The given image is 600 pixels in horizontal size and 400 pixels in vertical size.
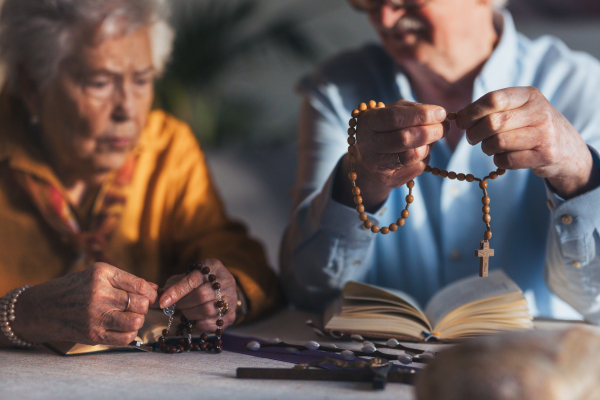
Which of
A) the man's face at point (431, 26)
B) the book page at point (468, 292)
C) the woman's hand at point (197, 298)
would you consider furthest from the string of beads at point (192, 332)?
the man's face at point (431, 26)

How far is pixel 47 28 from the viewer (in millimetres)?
1466

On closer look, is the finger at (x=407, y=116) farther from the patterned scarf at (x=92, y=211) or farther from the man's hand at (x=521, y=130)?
the patterned scarf at (x=92, y=211)

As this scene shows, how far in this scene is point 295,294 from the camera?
1467mm

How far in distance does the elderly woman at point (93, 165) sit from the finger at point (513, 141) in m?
0.69

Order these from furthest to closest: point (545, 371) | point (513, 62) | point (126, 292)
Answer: point (513, 62)
point (126, 292)
point (545, 371)

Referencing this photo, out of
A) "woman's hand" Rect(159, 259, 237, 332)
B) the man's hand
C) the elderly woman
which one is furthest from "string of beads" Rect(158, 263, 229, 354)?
the man's hand

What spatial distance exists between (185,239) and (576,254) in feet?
3.68

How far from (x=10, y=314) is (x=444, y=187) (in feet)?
3.89

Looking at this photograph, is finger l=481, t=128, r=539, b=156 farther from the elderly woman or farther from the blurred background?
the blurred background

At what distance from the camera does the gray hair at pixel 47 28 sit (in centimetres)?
146

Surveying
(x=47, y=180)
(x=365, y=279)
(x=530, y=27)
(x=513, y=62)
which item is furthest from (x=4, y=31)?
(x=530, y=27)

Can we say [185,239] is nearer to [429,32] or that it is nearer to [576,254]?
[429,32]

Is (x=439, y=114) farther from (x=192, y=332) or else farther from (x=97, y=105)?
(x=97, y=105)

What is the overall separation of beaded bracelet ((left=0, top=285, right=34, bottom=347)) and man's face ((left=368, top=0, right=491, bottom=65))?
1208mm
